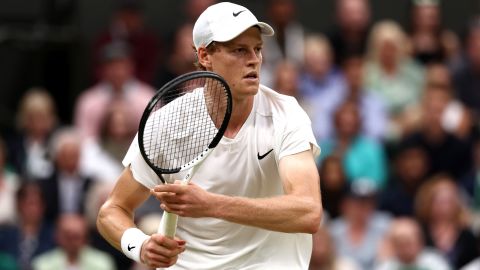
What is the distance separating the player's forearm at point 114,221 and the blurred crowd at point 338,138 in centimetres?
366

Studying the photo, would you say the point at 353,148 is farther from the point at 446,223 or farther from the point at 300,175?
the point at 300,175

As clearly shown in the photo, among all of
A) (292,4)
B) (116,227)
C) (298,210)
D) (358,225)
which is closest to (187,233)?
(116,227)

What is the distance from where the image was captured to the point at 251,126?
6.41 m

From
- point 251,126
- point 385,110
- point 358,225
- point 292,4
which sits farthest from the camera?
point 292,4

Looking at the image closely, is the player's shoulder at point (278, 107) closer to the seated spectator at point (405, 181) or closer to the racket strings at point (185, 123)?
the racket strings at point (185, 123)

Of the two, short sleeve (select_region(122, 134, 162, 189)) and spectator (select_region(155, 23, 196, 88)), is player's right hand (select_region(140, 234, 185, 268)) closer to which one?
short sleeve (select_region(122, 134, 162, 189))

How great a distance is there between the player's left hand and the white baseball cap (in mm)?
791

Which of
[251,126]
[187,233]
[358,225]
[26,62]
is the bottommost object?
[358,225]

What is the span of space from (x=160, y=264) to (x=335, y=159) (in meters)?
5.81

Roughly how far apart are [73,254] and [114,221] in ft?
14.1

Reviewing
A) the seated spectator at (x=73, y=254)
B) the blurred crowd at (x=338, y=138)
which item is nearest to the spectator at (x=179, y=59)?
the blurred crowd at (x=338, y=138)

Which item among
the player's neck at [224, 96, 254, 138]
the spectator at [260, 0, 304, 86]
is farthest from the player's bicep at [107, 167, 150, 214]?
the spectator at [260, 0, 304, 86]

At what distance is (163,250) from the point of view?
5953 millimetres

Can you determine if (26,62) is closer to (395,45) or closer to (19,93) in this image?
(19,93)
